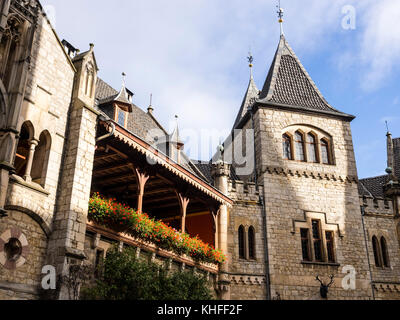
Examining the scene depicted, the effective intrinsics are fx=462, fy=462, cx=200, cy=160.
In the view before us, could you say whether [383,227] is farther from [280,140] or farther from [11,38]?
[11,38]

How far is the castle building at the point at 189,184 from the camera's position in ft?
38.8

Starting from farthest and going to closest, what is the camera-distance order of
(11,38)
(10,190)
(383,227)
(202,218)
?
(383,227) → (202,218) → (11,38) → (10,190)

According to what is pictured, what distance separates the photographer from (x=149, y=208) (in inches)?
838

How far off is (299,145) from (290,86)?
4.02 m

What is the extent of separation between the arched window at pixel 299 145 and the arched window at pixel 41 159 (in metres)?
13.8

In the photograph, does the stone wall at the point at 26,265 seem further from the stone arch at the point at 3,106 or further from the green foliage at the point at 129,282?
the stone arch at the point at 3,106

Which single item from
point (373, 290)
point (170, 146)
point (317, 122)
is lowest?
point (373, 290)

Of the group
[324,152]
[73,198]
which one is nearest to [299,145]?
[324,152]

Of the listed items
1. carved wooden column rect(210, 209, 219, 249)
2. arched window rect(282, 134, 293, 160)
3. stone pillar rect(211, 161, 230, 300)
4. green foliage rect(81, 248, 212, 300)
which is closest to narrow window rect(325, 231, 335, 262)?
arched window rect(282, 134, 293, 160)

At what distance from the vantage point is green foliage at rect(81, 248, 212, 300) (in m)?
12.1

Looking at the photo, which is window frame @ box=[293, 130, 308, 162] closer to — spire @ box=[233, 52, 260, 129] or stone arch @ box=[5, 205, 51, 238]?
spire @ box=[233, 52, 260, 129]
